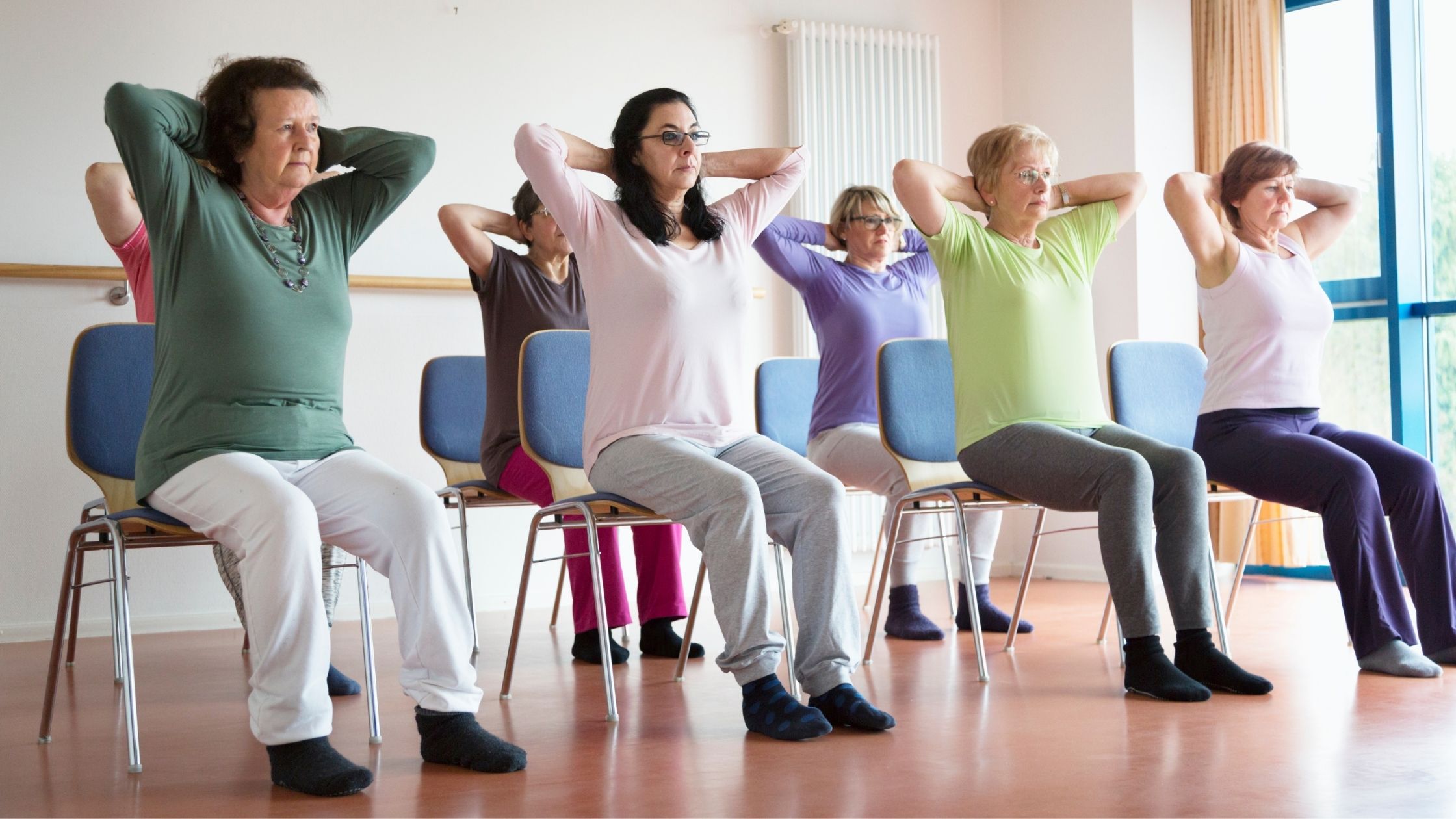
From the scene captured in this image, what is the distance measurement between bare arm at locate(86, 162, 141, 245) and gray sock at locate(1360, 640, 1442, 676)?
9.40ft

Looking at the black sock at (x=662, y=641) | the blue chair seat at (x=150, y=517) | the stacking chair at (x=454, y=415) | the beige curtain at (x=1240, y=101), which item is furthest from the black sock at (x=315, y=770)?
the beige curtain at (x=1240, y=101)

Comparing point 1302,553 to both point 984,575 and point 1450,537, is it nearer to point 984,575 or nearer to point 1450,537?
point 984,575

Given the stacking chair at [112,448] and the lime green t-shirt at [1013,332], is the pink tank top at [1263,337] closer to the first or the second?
the lime green t-shirt at [1013,332]

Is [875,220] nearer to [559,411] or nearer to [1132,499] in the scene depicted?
[559,411]

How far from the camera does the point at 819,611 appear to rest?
248 cm

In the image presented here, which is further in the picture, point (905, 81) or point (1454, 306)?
point (905, 81)

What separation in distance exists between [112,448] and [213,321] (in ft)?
2.82

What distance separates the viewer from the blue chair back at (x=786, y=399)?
407cm

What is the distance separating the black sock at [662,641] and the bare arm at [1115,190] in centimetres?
148

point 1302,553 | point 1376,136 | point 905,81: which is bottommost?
point 1302,553

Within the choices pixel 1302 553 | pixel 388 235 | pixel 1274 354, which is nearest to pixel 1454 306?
pixel 1302 553

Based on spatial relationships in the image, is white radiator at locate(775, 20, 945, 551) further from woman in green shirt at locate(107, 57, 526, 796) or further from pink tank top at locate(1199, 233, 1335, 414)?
woman in green shirt at locate(107, 57, 526, 796)

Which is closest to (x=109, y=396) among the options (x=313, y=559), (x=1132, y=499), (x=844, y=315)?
(x=313, y=559)

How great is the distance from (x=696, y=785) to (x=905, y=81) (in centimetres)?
411
